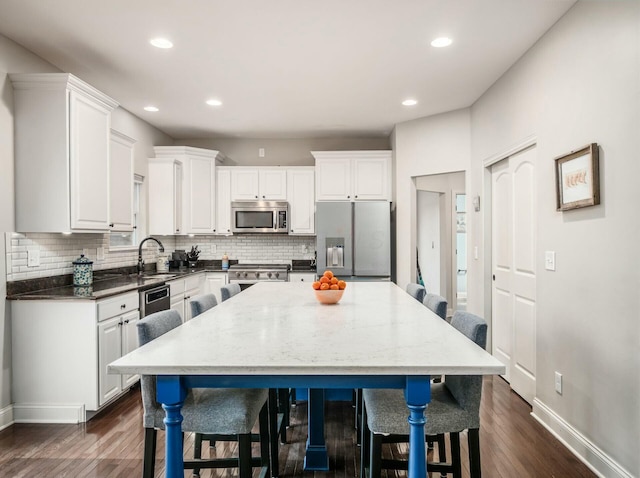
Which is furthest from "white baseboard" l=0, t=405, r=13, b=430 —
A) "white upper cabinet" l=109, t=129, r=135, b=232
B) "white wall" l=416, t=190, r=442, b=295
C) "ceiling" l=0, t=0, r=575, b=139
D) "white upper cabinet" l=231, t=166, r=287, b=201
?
"white wall" l=416, t=190, r=442, b=295

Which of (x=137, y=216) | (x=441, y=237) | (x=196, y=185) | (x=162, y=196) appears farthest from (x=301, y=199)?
(x=441, y=237)

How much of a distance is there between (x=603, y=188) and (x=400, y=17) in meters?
1.63

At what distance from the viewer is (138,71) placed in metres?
3.66

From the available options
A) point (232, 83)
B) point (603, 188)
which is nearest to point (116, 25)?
point (232, 83)

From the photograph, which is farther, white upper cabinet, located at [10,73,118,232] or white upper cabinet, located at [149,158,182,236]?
white upper cabinet, located at [149,158,182,236]

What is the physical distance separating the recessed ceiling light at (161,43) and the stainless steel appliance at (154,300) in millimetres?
2041

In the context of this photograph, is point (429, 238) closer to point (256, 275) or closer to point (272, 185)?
point (272, 185)

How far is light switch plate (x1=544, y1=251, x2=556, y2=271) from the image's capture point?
2859mm

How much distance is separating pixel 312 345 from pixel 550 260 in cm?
211

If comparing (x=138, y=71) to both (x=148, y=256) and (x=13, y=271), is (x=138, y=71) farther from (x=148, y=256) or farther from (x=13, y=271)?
(x=148, y=256)

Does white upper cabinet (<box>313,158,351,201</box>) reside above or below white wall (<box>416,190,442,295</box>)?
above

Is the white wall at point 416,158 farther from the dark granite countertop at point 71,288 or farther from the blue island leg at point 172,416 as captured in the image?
the blue island leg at point 172,416

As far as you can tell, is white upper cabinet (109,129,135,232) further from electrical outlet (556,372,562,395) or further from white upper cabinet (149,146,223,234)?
electrical outlet (556,372,562,395)

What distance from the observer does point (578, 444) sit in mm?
2490
